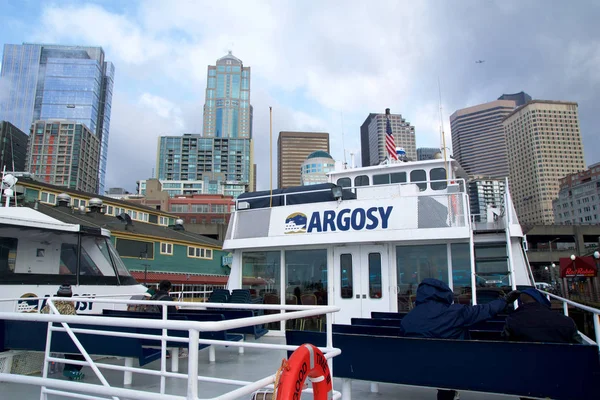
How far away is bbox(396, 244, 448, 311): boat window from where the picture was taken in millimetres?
8898

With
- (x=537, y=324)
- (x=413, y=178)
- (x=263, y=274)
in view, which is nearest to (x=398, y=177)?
(x=413, y=178)

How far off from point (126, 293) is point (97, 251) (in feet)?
4.15

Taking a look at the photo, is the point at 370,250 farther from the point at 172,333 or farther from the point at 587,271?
the point at 587,271

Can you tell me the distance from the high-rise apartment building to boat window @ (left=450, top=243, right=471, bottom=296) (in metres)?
167

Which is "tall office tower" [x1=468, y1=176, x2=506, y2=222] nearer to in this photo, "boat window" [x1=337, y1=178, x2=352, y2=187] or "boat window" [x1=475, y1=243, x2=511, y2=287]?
"boat window" [x1=475, y1=243, x2=511, y2=287]

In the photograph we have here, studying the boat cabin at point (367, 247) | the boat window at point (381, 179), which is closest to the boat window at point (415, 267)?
the boat cabin at point (367, 247)

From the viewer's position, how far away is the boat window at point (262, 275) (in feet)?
33.6

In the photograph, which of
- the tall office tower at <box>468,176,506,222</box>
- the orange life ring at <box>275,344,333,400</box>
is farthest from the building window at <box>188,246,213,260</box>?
the orange life ring at <box>275,344,333,400</box>

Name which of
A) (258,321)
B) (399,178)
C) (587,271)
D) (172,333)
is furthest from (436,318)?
(587,271)

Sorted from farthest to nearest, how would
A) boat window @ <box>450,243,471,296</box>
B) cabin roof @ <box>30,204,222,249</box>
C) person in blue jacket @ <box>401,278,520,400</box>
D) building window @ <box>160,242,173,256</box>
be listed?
building window @ <box>160,242,173,256</box> < cabin roof @ <box>30,204,222,249</box> < boat window @ <box>450,243,471,296</box> < person in blue jacket @ <box>401,278,520,400</box>

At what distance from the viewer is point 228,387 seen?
5.43m

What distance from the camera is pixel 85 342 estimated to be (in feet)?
18.4

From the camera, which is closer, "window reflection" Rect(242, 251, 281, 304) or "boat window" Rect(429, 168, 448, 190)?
"window reflection" Rect(242, 251, 281, 304)

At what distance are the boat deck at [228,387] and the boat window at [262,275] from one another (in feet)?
8.71
